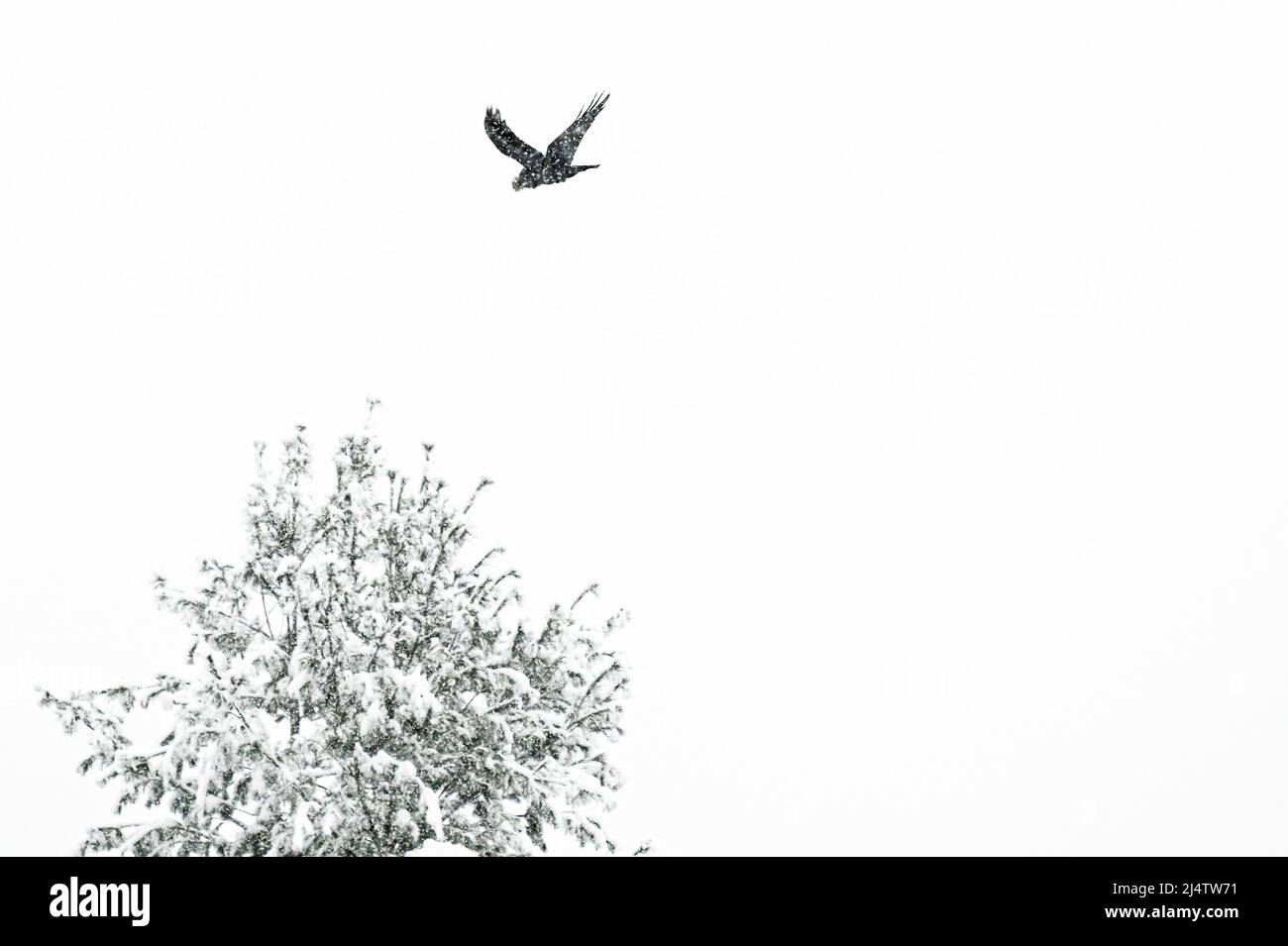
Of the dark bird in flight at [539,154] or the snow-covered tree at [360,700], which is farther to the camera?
the dark bird in flight at [539,154]

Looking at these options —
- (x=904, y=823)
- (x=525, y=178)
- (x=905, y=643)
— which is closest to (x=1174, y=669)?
(x=905, y=643)

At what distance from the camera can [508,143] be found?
517 inches

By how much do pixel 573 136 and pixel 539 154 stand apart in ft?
1.23

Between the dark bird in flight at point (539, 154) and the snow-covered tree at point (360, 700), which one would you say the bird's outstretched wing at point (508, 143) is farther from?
the snow-covered tree at point (360, 700)

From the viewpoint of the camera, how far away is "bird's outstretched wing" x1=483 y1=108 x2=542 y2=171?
43.0ft

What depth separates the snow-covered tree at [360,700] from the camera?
7230mm

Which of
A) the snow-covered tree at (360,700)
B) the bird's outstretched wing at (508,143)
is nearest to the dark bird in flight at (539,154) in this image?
the bird's outstretched wing at (508,143)

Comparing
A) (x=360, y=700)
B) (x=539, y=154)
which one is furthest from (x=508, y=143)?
(x=360, y=700)

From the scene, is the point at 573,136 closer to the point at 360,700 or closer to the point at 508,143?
the point at 508,143

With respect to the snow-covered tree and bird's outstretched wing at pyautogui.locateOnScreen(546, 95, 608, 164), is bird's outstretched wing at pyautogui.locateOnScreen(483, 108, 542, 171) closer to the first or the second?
bird's outstretched wing at pyautogui.locateOnScreen(546, 95, 608, 164)

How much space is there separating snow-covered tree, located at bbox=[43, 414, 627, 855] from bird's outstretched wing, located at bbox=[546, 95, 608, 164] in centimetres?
497

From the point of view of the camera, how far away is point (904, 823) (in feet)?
267
